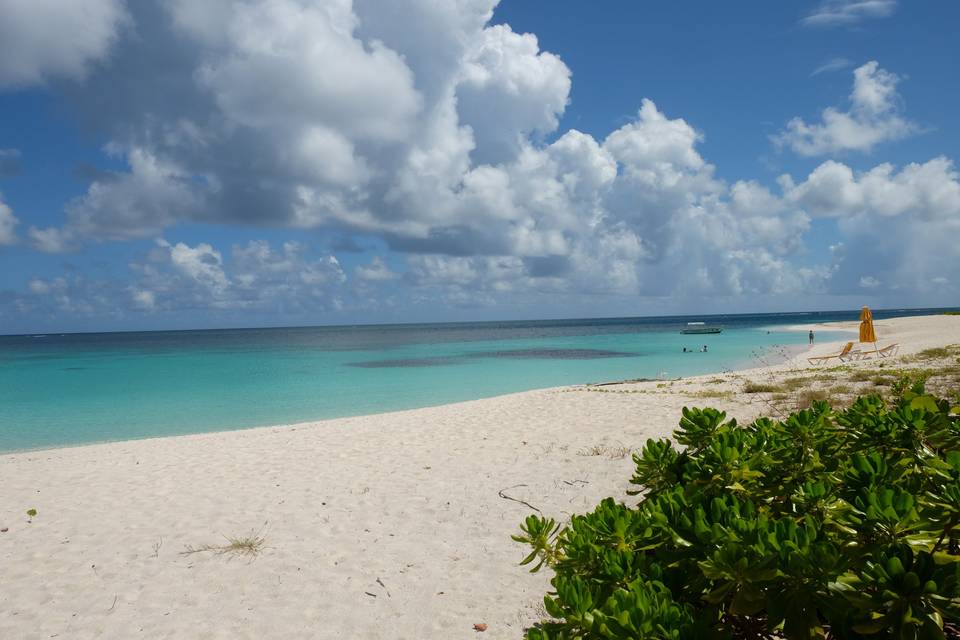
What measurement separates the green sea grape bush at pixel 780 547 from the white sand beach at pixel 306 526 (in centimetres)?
275

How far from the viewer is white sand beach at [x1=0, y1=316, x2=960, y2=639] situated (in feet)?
14.9

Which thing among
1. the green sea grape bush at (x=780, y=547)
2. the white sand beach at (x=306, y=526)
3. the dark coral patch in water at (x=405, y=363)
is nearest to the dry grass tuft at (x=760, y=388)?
the white sand beach at (x=306, y=526)

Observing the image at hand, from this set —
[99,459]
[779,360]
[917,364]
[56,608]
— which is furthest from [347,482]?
[779,360]

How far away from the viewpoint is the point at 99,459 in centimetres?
1070

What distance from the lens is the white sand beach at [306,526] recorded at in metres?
4.54

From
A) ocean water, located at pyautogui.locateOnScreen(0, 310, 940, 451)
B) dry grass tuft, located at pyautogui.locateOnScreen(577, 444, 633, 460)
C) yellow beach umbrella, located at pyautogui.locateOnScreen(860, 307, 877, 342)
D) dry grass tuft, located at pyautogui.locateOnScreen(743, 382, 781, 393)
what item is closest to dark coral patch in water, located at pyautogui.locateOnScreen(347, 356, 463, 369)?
ocean water, located at pyautogui.locateOnScreen(0, 310, 940, 451)

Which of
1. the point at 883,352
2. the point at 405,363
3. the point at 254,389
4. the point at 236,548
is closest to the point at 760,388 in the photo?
the point at 236,548

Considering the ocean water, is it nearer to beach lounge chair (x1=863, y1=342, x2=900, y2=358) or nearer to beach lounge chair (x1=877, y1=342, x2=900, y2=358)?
beach lounge chair (x1=863, y1=342, x2=900, y2=358)

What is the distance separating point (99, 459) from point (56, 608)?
704cm

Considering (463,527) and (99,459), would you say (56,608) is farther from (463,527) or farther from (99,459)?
(99,459)

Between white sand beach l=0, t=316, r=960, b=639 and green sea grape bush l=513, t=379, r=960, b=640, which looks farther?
white sand beach l=0, t=316, r=960, b=639

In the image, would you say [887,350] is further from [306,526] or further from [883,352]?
[306,526]

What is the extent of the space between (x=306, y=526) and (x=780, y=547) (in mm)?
6026

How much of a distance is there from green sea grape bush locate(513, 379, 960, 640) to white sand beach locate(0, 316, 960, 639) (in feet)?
9.02
